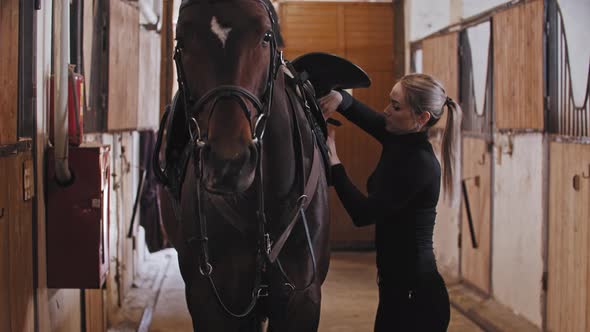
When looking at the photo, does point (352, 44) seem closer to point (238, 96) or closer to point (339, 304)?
point (339, 304)

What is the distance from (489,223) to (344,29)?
3.16m

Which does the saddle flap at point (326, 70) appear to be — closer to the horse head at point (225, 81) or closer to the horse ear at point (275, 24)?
the horse ear at point (275, 24)

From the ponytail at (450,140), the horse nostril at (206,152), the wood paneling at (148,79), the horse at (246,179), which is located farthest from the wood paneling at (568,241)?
the wood paneling at (148,79)

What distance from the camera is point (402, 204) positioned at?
2.34 meters

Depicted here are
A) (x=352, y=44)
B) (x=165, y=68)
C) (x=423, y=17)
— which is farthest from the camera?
(x=352, y=44)

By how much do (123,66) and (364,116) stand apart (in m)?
2.27

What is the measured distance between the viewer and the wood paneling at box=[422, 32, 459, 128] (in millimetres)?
5629

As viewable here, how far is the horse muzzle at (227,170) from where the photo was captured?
5.12 feet

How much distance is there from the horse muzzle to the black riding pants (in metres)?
0.97

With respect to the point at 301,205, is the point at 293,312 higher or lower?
lower

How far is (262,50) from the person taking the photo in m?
1.74

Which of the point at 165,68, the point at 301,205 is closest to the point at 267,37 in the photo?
the point at 301,205

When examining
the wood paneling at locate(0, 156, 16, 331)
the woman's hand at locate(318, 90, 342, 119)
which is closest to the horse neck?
the woman's hand at locate(318, 90, 342, 119)

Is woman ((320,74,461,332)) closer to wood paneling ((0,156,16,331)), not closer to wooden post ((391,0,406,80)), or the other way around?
wood paneling ((0,156,16,331))
